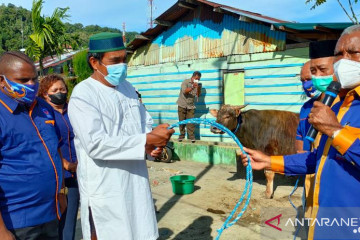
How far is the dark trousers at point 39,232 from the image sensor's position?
7.30ft

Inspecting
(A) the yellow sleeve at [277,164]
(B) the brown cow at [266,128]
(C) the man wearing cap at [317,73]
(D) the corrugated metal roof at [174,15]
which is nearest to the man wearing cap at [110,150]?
(A) the yellow sleeve at [277,164]

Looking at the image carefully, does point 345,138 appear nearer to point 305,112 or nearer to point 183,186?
point 305,112

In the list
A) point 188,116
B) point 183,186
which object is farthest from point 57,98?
point 188,116

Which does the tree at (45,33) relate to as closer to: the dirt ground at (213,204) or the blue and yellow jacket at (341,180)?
the dirt ground at (213,204)

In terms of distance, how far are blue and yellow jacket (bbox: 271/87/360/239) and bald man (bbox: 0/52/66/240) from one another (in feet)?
6.17

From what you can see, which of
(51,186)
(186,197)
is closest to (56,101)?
(51,186)

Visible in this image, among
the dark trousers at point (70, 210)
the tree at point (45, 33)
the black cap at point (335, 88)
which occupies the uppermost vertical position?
the tree at point (45, 33)

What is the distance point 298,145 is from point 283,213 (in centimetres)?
238

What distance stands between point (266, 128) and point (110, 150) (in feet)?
16.4

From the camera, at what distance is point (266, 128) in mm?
6594

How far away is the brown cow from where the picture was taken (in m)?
6.36

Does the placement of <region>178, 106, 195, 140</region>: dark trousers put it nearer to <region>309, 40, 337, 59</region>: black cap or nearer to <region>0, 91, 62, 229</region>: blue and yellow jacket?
<region>309, 40, 337, 59</region>: black cap

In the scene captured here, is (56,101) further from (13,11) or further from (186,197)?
(13,11)

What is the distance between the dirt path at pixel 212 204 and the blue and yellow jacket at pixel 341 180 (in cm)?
271
